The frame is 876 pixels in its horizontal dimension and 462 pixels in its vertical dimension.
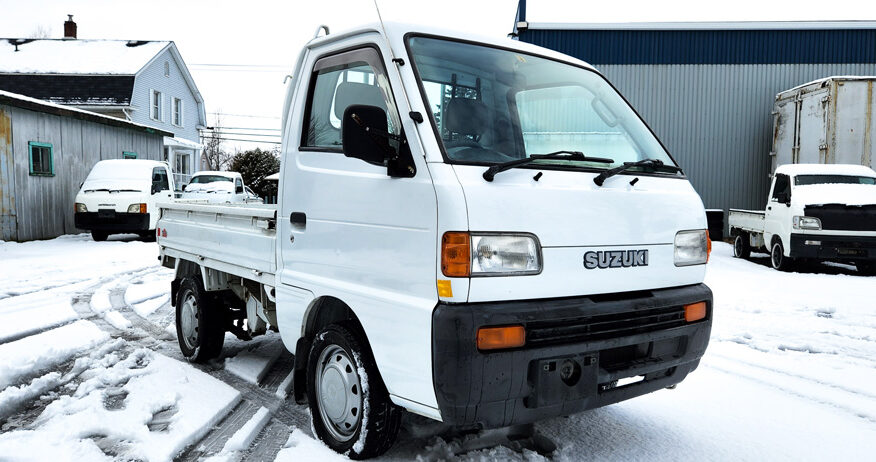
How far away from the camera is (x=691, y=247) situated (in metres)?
3.44

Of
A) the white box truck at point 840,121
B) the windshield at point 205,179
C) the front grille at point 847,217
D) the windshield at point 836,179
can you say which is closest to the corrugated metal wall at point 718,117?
the white box truck at point 840,121

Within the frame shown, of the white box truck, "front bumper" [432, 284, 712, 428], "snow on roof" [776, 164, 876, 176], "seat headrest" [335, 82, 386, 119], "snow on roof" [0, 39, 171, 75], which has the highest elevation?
"snow on roof" [0, 39, 171, 75]

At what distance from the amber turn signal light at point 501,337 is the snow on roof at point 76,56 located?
30.1 m

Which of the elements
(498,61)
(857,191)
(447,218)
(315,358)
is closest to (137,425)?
(315,358)

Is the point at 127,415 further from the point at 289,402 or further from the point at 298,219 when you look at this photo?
the point at 298,219

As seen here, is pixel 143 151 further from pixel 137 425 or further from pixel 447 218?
pixel 447 218

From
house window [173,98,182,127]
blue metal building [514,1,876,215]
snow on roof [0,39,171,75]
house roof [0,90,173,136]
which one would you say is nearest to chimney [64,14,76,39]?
snow on roof [0,39,171,75]

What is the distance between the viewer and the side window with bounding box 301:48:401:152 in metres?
3.21

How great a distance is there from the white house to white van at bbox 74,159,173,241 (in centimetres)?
971

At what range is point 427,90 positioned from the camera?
9.98 feet

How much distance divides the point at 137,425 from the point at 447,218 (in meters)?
2.48

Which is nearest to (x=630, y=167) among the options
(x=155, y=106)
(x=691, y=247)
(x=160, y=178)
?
(x=691, y=247)

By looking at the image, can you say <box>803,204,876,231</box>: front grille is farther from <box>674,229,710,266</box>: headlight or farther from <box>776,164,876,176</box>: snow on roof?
<box>674,229,710,266</box>: headlight

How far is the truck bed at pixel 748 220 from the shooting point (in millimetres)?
13141
